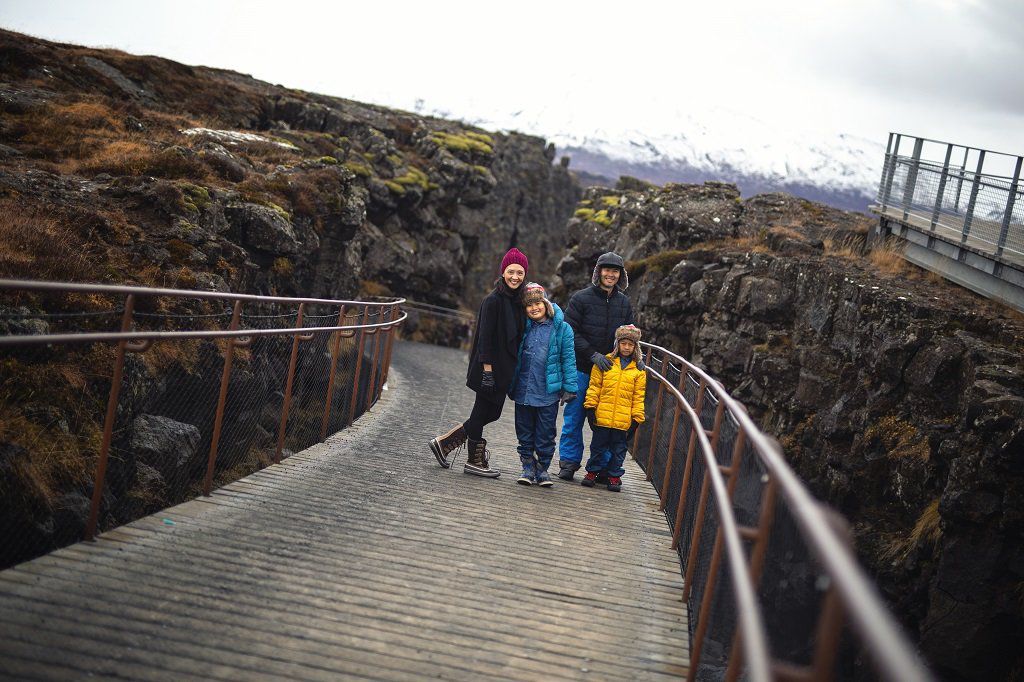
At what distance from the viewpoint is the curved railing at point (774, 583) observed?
5.41 feet

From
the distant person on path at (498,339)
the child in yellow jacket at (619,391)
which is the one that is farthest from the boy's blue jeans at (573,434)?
the distant person on path at (498,339)

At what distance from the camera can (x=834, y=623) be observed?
189cm

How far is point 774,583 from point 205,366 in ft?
14.8

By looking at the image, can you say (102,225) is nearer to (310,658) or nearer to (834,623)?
(310,658)

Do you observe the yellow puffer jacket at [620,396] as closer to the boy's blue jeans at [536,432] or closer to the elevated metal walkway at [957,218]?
the boy's blue jeans at [536,432]

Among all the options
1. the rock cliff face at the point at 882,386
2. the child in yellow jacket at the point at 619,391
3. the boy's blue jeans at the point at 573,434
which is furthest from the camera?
the rock cliff face at the point at 882,386

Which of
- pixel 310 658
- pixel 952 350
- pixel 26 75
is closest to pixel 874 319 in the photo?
pixel 952 350

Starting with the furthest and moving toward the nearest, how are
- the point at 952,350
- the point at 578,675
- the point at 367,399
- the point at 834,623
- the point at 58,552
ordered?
the point at 952,350
the point at 367,399
the point at 58,552
the point at 578,675
the point at 834,623

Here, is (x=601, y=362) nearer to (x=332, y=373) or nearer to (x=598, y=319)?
(x=598, y=319)

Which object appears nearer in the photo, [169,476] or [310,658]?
[310,658]

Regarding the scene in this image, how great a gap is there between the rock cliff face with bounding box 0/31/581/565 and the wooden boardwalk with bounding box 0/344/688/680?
0.65m

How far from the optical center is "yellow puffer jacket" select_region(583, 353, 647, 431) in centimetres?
811

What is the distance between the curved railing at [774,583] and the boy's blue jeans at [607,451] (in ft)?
7.15

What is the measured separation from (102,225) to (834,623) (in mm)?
13875
